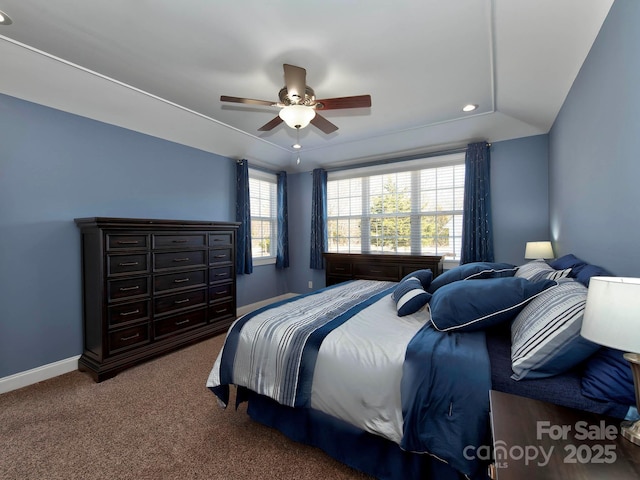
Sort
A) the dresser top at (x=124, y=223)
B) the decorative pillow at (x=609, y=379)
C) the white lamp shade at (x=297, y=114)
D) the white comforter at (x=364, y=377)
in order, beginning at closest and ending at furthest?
1. the decorative pillow at (x=609, y=379)
2. the white comforter at (x=364, y=377)
3. the white lamp shade at (x=297, y=114)
4. the dresser top at (x=124, y=223)

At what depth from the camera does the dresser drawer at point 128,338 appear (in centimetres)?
261

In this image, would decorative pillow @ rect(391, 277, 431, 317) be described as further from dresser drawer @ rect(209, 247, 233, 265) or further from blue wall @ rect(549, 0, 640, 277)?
dresser drawer @ rect(209, 247, 233, 265)

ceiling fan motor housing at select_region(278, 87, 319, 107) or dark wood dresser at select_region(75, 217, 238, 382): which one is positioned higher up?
ceiling fan motor housing at select_region(278, 87, 319, 107)

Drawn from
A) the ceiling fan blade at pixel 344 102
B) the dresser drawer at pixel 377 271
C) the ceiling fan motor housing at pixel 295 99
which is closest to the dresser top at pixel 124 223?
the ceiling fan motor housing at pixel 295 99

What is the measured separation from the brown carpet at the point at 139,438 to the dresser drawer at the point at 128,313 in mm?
521

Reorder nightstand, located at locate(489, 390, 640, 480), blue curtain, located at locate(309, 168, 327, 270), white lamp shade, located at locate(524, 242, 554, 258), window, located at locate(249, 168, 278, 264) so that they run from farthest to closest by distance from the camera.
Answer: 1. blue curtain, located at locate(309, 168, 327, 270)
2. window, located at locate(249, 168, 278, 264)
3. white lamp shade, located at locate(524, 242, 554, 258)
4. nightstand, located at locate(489, 390, 640, 480)

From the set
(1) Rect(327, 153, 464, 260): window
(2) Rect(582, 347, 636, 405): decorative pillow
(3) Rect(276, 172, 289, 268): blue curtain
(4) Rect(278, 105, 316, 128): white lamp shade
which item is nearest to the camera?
(2) Rect(582, 347, 636, 405): decorative pillow

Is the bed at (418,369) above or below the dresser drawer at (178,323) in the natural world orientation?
above

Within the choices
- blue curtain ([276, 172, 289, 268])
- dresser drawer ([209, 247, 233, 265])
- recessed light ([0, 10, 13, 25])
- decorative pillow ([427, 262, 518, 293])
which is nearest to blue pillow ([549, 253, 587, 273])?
decorative pillow ([427, 262, 518, 293])

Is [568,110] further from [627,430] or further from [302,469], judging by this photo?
[302,469]

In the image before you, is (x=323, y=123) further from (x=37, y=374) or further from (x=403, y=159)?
(x=37, y=374)

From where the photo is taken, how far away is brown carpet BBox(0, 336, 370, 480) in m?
1.56

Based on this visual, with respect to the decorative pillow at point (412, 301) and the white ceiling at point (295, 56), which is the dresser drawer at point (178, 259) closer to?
the white ceiling at point (295, 56)

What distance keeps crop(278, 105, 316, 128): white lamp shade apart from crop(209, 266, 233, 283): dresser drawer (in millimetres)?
2100
